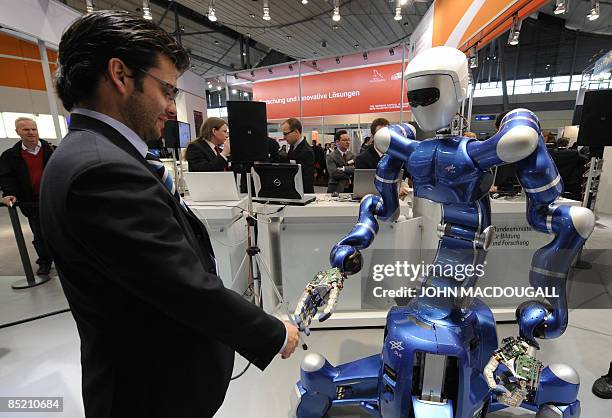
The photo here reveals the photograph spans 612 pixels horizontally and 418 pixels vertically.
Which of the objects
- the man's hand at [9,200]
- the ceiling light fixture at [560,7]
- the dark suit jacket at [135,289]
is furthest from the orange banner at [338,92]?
the dark suit jacket at [135,289]

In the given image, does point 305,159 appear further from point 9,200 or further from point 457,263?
point 9,200

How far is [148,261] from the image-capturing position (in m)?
0.55

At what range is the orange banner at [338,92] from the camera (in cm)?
605

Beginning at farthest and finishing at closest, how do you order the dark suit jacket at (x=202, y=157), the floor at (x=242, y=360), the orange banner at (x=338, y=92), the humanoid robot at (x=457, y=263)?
the orange banner at (x=338, y=92), the dark suit jacket at (x=202, y=157), the floor at (x=242, y=360), the humanoid robot at (x=457, y=263)

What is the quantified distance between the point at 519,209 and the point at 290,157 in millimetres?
2128

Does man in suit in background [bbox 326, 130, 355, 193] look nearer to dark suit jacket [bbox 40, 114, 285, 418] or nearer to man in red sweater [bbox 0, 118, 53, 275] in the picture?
dark suit jacket [bbox 40, 114, 285, 418]

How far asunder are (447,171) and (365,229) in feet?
1.42

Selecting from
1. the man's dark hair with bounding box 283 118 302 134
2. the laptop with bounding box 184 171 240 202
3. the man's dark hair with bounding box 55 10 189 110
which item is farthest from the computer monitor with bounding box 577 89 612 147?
the man's dark hair with bounding box 55 10 189 110

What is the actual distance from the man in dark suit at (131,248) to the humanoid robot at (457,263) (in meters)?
0.57

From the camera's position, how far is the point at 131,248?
0.54 metres

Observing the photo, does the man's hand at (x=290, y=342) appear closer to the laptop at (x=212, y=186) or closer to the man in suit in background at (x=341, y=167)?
the laptop at (x=212, y=186)

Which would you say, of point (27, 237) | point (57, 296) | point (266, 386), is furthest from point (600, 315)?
point (27, 237)

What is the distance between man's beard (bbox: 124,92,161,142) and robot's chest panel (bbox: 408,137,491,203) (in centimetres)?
98

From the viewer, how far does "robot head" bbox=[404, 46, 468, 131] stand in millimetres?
1153
